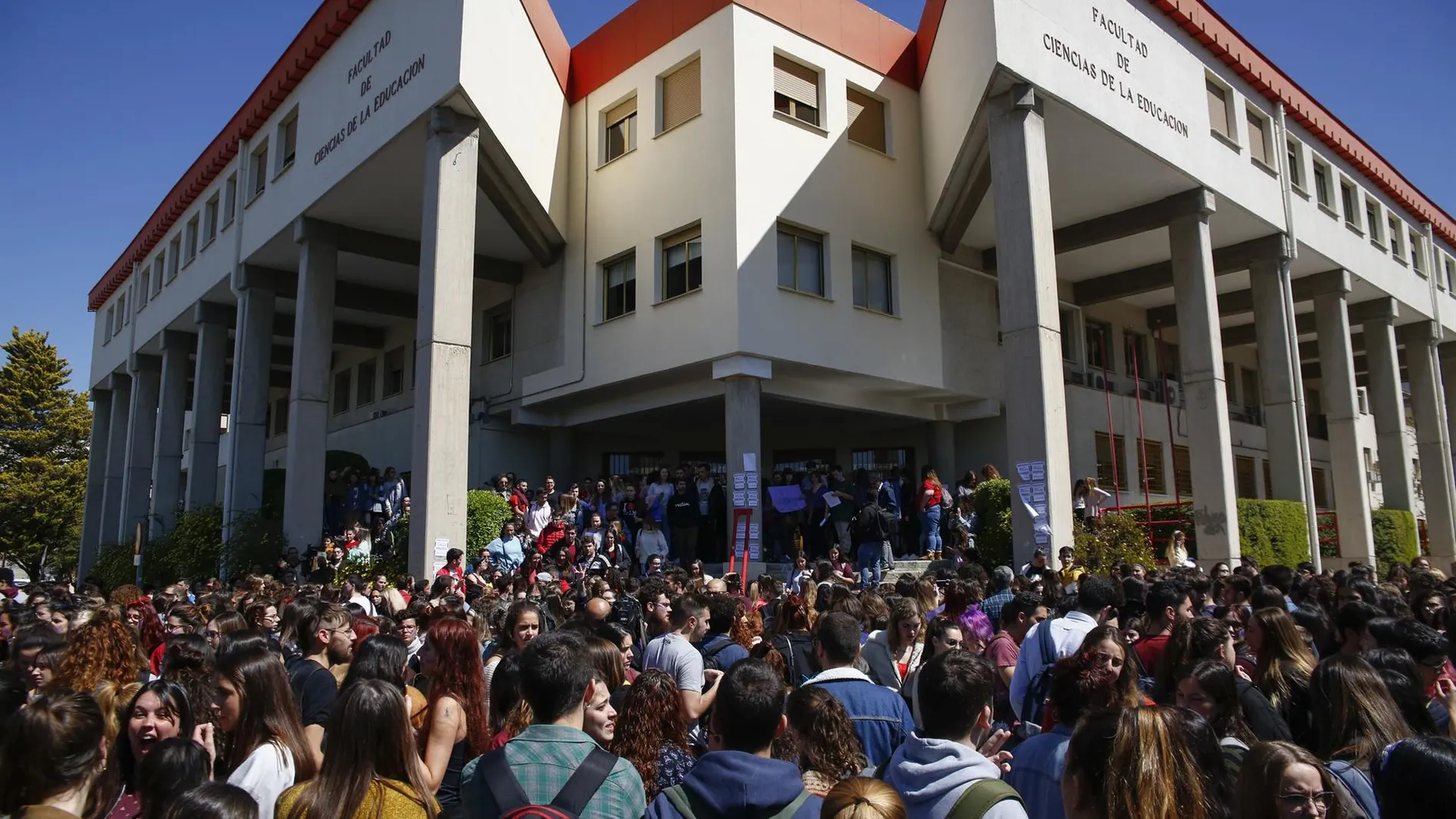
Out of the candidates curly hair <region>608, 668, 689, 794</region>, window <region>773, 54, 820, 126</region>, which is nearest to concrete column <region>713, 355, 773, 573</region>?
window <region>773, 54, 820, 126</region>

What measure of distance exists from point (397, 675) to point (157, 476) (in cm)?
3037

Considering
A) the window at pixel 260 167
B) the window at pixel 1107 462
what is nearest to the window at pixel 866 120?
the window at pixel 1107 462

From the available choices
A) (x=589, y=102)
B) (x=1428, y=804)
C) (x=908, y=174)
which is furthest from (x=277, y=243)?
(x=1428, y=804)

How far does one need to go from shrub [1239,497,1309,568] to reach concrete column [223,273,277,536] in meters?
21.3

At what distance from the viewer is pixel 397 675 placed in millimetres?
4652

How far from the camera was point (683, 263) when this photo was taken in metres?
20.4

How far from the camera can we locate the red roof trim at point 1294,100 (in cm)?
2120

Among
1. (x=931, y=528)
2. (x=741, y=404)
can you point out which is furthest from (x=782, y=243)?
(x=931, y=528)

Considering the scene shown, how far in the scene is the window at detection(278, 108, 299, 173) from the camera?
23.9 meters

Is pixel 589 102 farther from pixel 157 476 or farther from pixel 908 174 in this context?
pixel 157 476

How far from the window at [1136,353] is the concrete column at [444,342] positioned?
64.6ft

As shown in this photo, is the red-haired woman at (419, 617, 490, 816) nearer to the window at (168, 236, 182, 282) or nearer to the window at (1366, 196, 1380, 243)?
the window at (168, 236, 182, 282)

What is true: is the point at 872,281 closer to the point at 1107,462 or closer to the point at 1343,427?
the point at 1107,462

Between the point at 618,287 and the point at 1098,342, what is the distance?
14.4 meters
